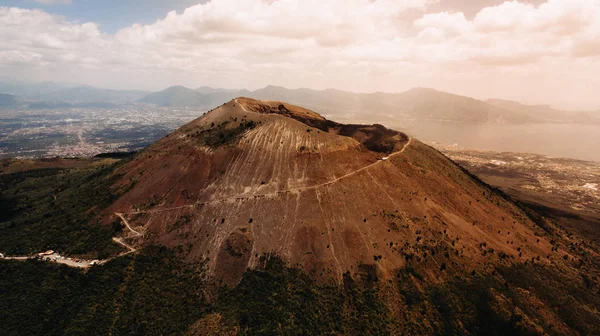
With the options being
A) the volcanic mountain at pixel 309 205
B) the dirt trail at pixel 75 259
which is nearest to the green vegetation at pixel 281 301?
the dirt trail at pixel 75 259

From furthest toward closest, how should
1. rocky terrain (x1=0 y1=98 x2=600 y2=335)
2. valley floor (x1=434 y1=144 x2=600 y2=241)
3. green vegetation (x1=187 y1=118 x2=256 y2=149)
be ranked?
valley floor (x1=434 y1=144 x2=600 y2=241)
green vegetation (x1=187 y1=118 x2=256 y2=149)
rocky terrain (x1=0 y1=98 x2=600 y2=335)

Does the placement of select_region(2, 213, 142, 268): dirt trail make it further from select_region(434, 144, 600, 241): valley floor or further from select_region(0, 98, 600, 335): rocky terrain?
select_region(434, 144, 600, 241): valley floor

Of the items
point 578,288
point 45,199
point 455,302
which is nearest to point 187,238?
point 455,302

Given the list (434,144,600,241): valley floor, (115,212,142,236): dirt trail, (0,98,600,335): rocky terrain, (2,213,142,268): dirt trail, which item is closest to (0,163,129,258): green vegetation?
(0,98,600,335): rocky terrain

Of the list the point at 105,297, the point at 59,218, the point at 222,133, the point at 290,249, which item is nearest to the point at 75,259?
the point at 105,297

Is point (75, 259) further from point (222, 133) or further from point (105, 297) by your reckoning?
point (222, 133)

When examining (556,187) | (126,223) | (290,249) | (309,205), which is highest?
(309,205)
